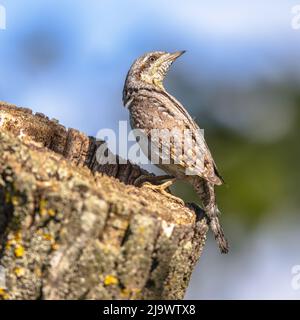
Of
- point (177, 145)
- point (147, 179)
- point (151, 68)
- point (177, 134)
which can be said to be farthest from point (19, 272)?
point (151, 68)

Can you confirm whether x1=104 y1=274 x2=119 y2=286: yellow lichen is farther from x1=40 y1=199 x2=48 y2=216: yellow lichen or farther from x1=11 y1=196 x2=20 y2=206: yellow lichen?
x1=11 y1=196 x2=20 y2=206: yellow lichen

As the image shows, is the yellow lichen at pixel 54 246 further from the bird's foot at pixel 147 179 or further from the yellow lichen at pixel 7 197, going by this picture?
the bird's foot at pixel 147 179

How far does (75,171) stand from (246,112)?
4.14m

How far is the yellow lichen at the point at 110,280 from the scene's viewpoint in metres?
3.94

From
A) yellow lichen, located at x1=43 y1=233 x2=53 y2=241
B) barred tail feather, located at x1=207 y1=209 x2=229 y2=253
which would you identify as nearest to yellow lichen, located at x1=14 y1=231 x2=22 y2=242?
yellow lichen, located at x1=43 y1=233 x2=53 y2=241

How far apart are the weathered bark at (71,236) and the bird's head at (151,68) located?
3.14 m

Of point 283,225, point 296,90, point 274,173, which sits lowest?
point 283,225

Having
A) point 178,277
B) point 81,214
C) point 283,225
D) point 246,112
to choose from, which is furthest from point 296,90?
point 81,214

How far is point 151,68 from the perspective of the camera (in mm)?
7223

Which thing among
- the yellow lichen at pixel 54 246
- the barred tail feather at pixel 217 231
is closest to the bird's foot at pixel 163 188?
the barred tail feather at pixel 217 231

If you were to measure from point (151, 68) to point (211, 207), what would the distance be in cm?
168

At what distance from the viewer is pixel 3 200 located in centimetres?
393

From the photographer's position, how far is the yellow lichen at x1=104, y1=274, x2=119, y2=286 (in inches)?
155
